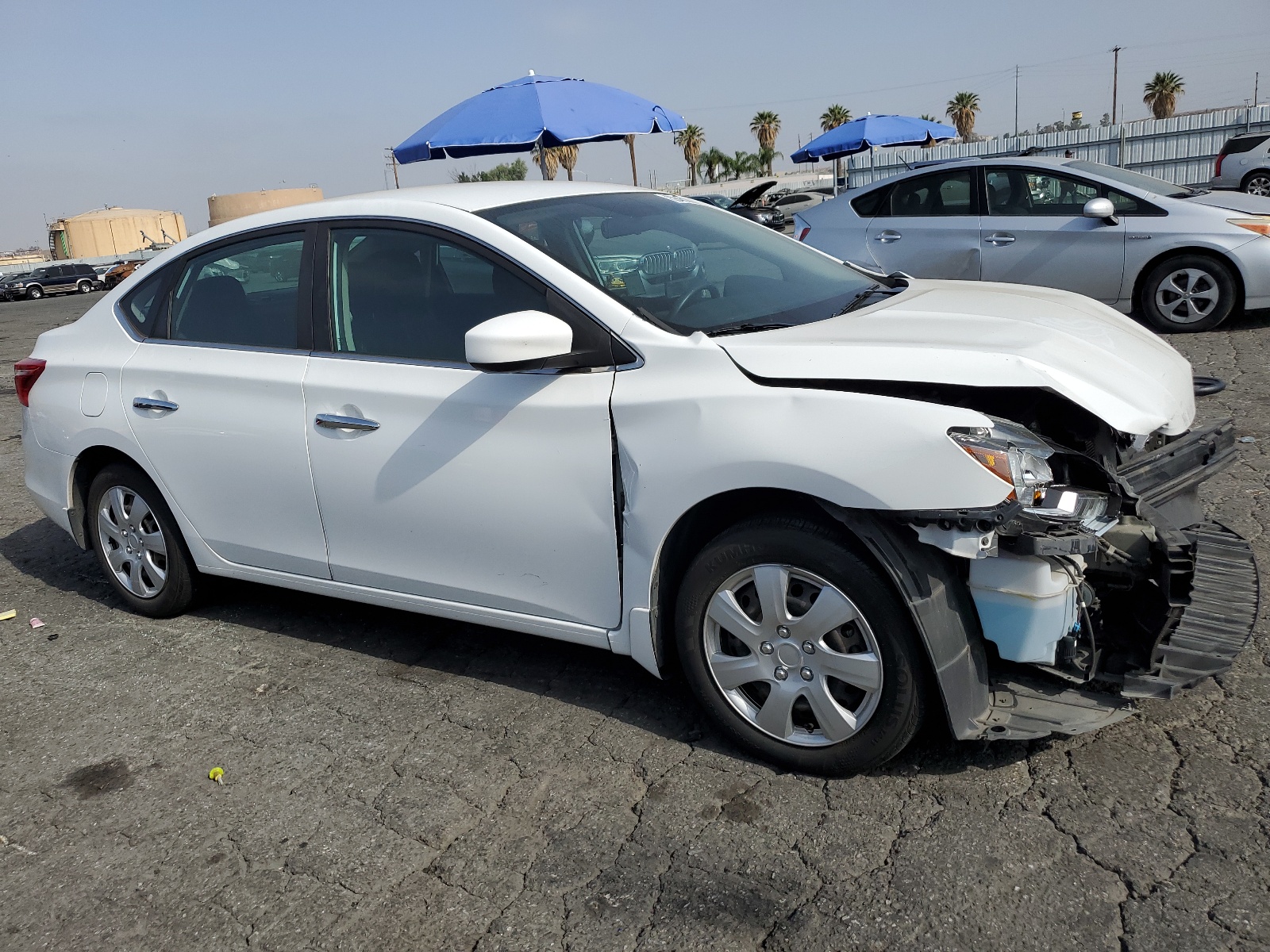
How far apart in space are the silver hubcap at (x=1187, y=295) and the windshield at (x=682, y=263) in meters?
5.67

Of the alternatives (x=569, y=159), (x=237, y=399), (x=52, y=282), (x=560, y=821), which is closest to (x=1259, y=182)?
(x=237, y=399)

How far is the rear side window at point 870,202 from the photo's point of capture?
9531 mm

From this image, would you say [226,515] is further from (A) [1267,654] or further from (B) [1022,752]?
(A) [1267,654]

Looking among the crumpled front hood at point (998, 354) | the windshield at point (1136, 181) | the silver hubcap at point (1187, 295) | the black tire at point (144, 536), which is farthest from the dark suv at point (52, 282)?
the crumpled front hood at point (998, 354)

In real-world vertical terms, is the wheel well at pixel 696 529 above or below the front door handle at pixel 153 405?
below

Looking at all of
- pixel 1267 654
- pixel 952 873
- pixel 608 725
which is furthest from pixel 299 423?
pixel 1267 654

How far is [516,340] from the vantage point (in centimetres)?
294

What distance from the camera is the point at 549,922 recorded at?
8.24 ft

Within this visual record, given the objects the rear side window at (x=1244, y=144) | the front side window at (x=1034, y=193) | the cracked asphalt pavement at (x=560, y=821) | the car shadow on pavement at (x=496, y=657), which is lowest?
the cracked asphalt pavement at (x=560, y=821)

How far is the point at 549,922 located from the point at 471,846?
402mm

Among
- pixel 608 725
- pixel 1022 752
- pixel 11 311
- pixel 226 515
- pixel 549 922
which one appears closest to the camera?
pixel 549 922

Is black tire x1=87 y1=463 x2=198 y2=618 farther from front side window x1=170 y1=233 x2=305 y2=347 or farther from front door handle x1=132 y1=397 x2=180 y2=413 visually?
front side window x1=170 y1=233 x2=305 y2=347

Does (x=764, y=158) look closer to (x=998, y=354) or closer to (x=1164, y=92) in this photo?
(x=1164, y=92)

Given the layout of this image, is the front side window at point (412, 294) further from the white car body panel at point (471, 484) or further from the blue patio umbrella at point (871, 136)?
the blue patio umbrella at point (871, 136)
